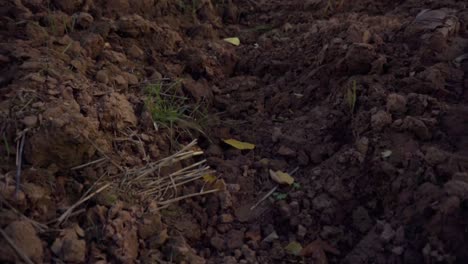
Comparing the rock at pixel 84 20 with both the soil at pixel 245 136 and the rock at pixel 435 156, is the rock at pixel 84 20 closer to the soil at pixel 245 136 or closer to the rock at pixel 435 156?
the soil at pixel 245 136

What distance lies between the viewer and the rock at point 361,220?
195cm

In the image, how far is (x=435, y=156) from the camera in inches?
76.4

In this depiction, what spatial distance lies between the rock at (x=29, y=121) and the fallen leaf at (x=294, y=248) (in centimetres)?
98

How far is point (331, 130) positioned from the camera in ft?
7.62

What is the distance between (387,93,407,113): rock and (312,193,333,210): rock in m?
0.44

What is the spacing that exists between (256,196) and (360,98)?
613 millimetres

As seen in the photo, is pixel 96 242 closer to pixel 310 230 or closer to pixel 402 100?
pixel 310 230

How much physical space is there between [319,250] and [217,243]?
0.36 metres

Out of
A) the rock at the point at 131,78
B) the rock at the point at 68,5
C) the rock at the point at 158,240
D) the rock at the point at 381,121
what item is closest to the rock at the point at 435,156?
the rock at the point at 381,121

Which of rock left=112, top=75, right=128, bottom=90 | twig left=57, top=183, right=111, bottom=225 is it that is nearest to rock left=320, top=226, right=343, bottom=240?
twig left=57, top=183, right=111, bottom=225

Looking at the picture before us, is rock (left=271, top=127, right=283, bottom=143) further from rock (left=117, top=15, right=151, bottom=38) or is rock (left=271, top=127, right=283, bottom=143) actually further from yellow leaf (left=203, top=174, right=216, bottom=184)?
rock (left=117, top=15, right=151, bottom=38)

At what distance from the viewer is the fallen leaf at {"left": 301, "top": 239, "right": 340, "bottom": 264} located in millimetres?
1901

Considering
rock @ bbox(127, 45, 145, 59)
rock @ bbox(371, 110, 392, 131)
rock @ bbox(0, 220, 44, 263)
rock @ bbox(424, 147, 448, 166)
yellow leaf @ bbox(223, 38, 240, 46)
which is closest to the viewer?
rock @ bbox(0, 220, 44, 263)

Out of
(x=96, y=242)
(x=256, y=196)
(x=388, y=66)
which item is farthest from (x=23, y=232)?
(x=388, y=66)
